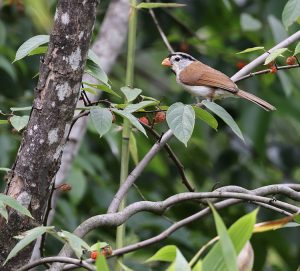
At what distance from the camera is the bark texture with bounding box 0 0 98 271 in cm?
203

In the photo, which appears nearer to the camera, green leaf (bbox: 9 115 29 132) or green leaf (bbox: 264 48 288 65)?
green leaf (bbox: 9 115 29 132)

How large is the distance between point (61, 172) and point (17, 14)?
1680 millimetres

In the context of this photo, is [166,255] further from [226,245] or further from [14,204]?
[14,204]

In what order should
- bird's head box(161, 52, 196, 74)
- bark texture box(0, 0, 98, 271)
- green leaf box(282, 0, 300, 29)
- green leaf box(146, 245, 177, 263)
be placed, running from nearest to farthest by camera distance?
1. green leaf box(146, 245, 177, 263)
2. bark texture box(0, 0, 98, 271)
3. green leaf box(282, 0, 300, 29)
4. bird's head box(161, 52, 196, 74)

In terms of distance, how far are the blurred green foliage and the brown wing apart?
31 cm

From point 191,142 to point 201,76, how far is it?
121 centimetres

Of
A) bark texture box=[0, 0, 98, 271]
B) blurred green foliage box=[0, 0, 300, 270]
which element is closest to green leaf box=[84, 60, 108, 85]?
bark texture box=[0, 0, 98, 271]

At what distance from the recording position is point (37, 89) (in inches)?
82.0

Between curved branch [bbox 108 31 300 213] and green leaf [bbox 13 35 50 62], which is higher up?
green leaf [bbox 13 35 50 62]

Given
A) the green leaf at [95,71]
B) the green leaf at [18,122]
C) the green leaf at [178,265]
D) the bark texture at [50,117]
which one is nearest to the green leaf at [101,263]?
the green leaf at [178,265]

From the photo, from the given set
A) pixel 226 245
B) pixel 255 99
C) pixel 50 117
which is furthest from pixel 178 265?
pixel 255 99

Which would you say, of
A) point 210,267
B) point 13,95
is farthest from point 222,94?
point 210,267

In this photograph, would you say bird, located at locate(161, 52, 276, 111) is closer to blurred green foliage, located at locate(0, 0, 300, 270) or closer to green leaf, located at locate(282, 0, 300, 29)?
blurred green foliage, located at locate(0, 0, 300, 270)

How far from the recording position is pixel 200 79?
13.1 ft
